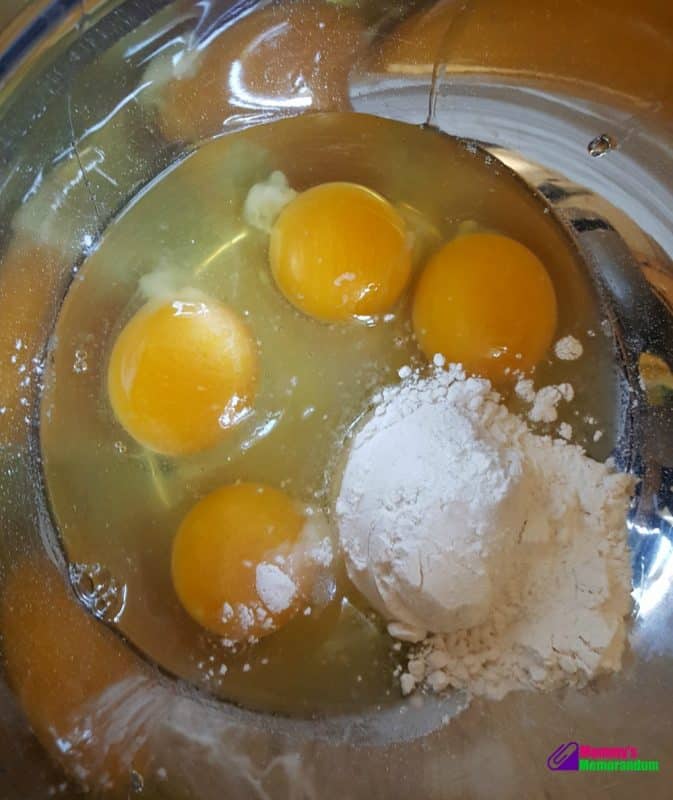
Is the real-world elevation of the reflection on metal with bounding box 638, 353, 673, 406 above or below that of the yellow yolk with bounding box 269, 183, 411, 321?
below

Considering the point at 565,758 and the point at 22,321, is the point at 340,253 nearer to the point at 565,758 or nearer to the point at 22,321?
the point at 22,321

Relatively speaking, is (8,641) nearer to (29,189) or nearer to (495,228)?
(29,189)

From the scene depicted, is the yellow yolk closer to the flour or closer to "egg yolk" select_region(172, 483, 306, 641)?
the flour

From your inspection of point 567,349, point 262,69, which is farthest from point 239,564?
point 262,69

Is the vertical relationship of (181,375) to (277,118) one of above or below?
below

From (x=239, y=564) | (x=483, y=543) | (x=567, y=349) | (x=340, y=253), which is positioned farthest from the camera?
(x=567, y=349)

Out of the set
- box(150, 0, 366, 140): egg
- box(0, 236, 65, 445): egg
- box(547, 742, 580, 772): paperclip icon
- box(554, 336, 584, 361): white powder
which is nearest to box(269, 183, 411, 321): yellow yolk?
box(150, 0, 366, 140): egg
